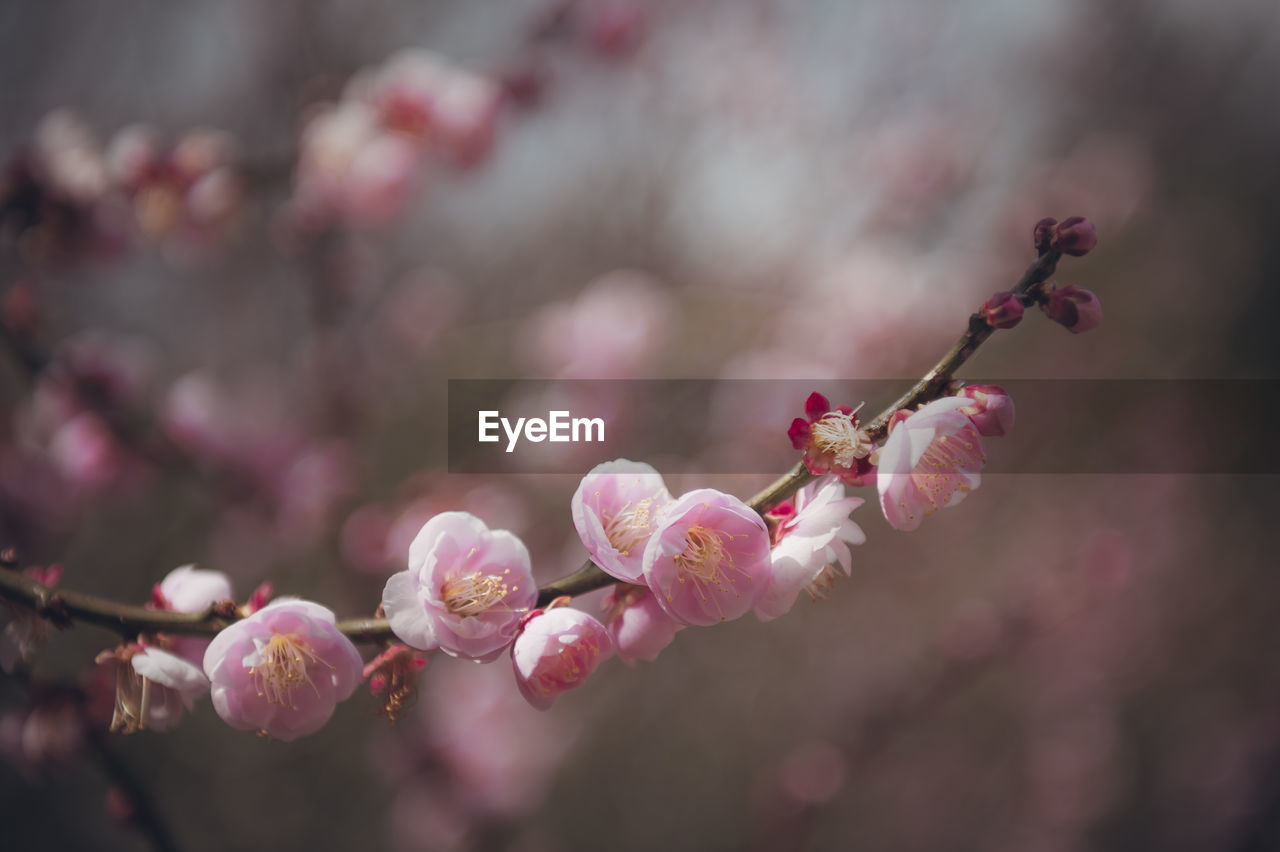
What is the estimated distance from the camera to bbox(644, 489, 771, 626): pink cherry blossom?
0.34 metres

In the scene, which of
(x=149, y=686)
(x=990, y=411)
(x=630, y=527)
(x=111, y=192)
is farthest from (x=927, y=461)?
(x=111, y=192)

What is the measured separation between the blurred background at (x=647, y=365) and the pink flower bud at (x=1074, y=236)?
40.1 inches

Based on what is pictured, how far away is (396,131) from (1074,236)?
111 centimetres

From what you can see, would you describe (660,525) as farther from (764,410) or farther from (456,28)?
(456,28)

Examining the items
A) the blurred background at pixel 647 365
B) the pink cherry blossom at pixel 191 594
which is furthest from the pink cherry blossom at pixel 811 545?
the blurred background at pixel 647 365

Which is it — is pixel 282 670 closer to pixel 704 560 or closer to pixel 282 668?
pixel 282 668

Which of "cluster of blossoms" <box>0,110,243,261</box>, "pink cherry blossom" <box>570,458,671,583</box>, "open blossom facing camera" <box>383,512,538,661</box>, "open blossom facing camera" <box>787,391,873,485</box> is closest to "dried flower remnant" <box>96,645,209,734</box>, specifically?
"open blossom facing camera" <box>383,512,538,661</box>

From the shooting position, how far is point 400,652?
39 centimetres

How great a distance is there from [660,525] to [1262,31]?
2587 millimetres

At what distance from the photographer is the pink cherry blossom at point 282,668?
35cm

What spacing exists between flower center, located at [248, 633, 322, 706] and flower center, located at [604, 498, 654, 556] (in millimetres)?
174

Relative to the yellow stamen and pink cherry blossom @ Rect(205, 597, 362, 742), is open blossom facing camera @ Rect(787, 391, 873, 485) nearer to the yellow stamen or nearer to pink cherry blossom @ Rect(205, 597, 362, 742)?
the yellow stamen

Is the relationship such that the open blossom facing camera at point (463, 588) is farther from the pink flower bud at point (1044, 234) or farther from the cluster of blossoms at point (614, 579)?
the pink flower bud at point (1044, 234)

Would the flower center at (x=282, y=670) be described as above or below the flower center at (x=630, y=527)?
below
